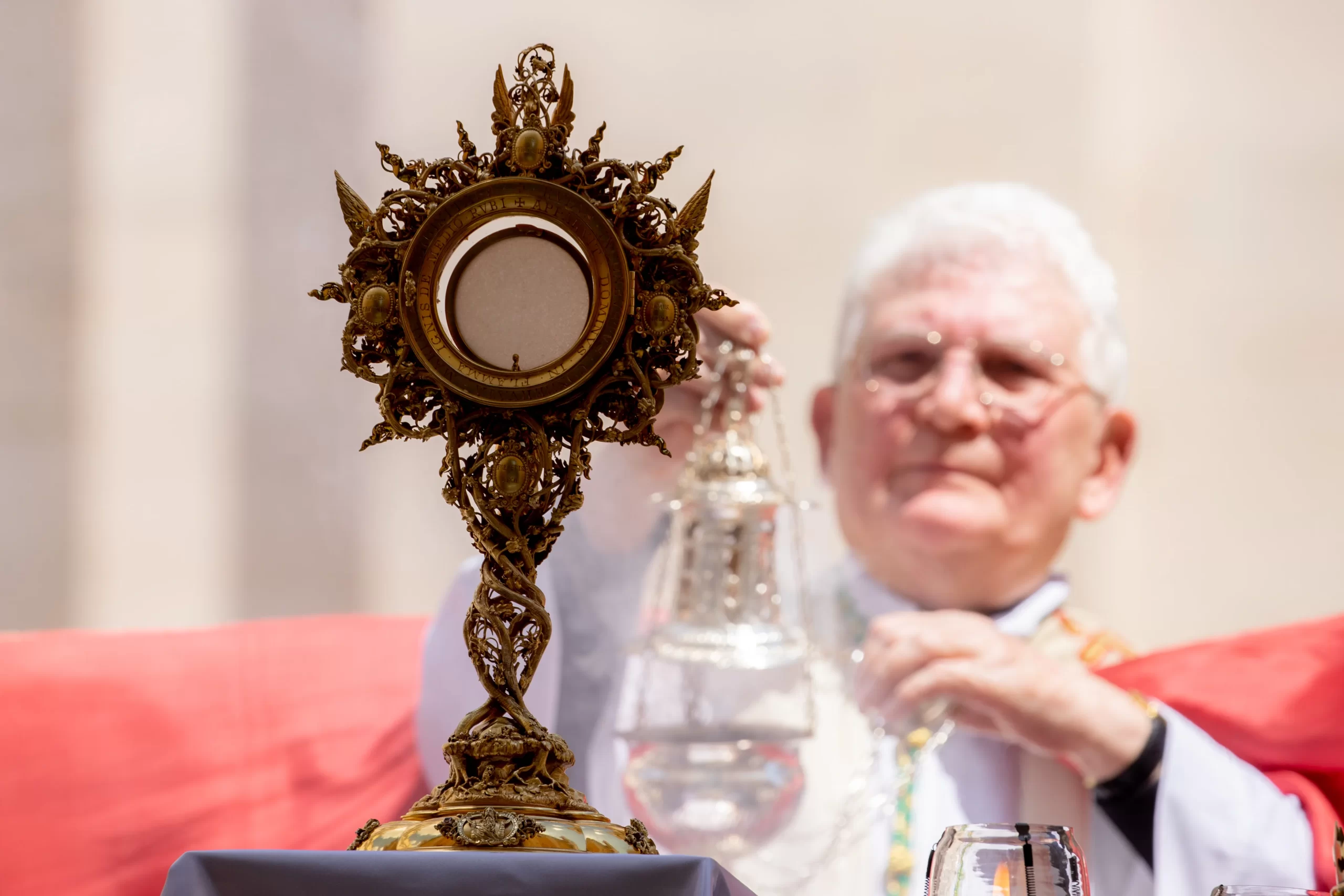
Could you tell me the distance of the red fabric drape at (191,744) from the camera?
226 cm

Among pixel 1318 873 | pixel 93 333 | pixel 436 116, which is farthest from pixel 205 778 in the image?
pixel 1318 873

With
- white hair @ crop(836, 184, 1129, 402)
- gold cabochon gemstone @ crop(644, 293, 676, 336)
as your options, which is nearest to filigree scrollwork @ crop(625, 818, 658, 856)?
gold cabochon gemstone @ crop(644, 293, 676, 336)

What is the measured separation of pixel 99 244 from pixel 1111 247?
5.93 feet

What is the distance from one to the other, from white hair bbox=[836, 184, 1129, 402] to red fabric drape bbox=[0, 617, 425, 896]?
99cm

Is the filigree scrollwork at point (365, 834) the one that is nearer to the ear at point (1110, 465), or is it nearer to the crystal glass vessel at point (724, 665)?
the crystal glass vessel at point (724, 665)

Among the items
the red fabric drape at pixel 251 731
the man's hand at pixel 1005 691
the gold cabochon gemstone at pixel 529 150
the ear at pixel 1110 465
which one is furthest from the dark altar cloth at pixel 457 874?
the ear at pixel 1110 465

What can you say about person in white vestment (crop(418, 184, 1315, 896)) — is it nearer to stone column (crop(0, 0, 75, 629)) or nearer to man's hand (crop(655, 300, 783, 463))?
man's hand (crop(655, 300, 783, 463))

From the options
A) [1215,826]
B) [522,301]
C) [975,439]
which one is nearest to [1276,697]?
[1215,826]

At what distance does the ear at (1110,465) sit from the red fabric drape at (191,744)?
1.17 metres

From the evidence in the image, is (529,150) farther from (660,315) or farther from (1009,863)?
(1009,863)

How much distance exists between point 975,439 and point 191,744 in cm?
139

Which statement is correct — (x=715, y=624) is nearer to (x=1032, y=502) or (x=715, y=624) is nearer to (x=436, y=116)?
(x=1032, y=502)

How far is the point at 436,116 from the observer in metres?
2.73

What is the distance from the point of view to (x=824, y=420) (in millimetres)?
2443
